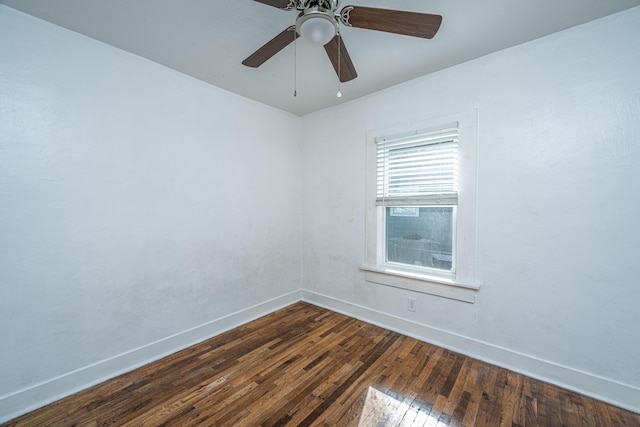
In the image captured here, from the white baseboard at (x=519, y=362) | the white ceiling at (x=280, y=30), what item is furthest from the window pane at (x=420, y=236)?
the white ceiling at (x=280, y=30)

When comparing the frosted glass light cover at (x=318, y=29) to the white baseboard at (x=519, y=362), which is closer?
the frosted glass light cover at (x=318, y=29)

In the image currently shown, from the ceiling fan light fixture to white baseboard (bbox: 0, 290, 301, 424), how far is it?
104 inches

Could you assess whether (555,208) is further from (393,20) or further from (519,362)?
(393,20)

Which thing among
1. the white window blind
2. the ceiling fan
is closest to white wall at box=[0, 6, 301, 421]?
the ceiling fan

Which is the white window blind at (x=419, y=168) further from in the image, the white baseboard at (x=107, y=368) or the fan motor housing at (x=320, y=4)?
the white baseboard at (x=107, y=368)

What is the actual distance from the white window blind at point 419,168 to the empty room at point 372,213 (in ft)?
0.06

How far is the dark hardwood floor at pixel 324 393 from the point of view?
5.25 ft

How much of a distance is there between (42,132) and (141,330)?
5.38 ft

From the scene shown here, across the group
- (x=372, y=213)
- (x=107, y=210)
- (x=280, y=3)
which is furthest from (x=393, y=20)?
(x=107, y=210)

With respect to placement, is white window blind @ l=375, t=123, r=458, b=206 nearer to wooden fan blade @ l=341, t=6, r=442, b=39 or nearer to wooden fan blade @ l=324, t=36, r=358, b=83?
wooden fan blade @ l=324, t=36, r=358, b=83

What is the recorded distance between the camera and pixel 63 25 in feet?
5.85

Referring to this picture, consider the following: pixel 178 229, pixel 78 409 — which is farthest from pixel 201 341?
pixel 178 229

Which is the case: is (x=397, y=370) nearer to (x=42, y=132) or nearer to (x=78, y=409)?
(x=78, y=409)

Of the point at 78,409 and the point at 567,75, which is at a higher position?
the point at 567,75
